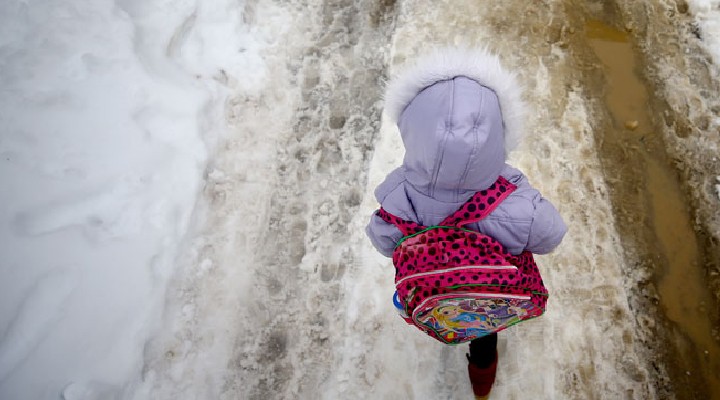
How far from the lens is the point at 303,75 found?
3.52 meters

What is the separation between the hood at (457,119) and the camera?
156 centimetres

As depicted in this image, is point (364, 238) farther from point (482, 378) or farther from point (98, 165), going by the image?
point (98, 165)

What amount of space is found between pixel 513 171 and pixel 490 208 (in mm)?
323

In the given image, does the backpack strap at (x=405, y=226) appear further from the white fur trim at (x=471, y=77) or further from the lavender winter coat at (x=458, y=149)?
the white fur trim at (x=471, y=77)

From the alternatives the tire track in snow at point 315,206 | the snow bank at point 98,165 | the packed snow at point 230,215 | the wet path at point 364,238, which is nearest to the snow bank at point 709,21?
the packed snow at point 230,215

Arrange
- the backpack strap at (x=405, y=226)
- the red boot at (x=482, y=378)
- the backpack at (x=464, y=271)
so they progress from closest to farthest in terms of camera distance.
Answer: the backpack at (x=464, y=271)
the backpack strap at (x=405, y=226)
the red boot at (x=482, y=378)

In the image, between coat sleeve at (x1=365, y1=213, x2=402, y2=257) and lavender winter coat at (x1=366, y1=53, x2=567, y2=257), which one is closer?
lavender winter coat at (x1=366, y1=53, x2=567, y2=257)

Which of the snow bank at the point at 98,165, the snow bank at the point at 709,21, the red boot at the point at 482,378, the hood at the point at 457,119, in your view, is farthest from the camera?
the snow bank at the point at 709,21

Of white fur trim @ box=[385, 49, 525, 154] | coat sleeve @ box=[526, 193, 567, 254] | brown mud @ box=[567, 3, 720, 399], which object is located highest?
white fur trim @ box=[385, 49, 525, 154]

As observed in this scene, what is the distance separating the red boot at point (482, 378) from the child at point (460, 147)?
85 centimetres

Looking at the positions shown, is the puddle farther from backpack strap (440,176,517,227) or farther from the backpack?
backpack strap (440,176,517,227)

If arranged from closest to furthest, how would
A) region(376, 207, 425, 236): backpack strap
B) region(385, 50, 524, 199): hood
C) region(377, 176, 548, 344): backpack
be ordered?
region(385, 50, 524, 199): hood
region(377, 176, 548, 344): backpack
region(376, 207, 425, 236): backpack strap

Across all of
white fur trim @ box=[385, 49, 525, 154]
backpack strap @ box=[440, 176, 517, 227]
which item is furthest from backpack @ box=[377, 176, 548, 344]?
white fur trim @ box=[385, 49, 525, 154]

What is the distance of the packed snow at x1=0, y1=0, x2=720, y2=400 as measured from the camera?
267cm
